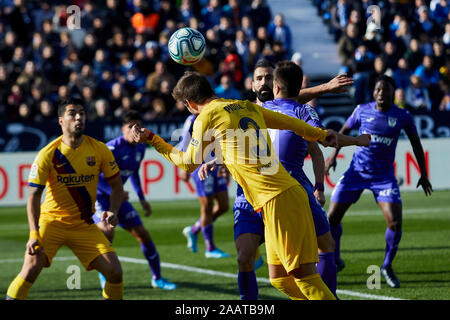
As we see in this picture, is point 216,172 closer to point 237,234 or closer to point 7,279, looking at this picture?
point 7,279

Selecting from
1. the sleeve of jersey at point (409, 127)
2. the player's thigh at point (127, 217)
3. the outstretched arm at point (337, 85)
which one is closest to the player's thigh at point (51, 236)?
the player's thigh at point (127, 217)

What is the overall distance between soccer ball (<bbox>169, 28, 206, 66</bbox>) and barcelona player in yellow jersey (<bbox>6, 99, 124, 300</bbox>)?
1221mm

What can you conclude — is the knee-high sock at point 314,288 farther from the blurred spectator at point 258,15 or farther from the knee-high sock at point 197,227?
the blurred spectator at point 258,15

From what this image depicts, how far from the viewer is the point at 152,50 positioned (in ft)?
63.5

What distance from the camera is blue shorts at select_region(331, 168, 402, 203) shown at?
8.95 meters

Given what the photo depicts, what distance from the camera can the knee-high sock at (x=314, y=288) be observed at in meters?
5.48

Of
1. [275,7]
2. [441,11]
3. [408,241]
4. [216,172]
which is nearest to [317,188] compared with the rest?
[216,172]

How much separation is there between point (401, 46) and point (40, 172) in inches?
630

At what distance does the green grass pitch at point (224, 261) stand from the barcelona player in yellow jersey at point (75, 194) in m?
1.63

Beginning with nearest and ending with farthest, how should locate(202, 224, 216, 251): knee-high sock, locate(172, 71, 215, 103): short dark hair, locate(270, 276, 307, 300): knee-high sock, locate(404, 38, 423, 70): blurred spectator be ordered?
locate(172, 71, 215, 103): short dark hair → locate(270, 276, 307, 300): knee-high sock → locate(202, 224, 216, 251): knee-high sock → locate(404, 38, 423, 70): blurred spectator

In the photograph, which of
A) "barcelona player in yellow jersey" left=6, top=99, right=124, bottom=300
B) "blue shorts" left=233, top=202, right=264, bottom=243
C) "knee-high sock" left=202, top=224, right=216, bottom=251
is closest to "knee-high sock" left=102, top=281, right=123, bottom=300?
"barcelona player in yellow jersey" left=6, top=99, right=124, bottom=300

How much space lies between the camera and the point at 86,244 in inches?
274

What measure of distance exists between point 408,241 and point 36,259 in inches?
266

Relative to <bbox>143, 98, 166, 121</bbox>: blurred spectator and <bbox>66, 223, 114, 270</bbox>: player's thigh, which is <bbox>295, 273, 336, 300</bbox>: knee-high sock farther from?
<bbox>143, 98, 166, 121</bbox>: blurred spectator
